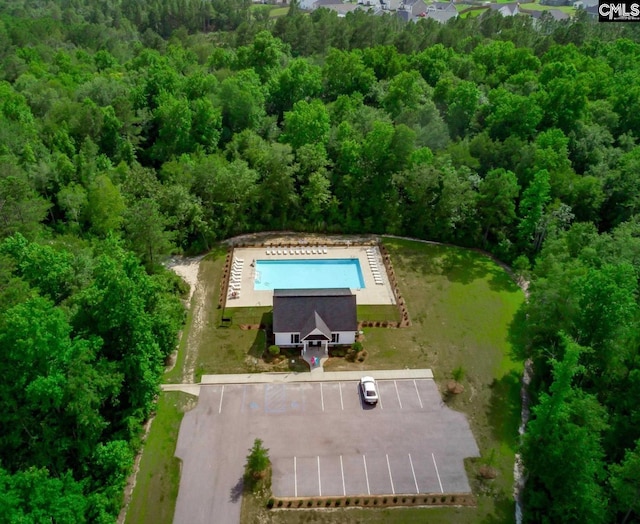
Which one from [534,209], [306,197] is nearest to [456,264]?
[534,209]

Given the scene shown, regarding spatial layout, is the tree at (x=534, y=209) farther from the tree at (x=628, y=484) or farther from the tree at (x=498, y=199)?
the tree at (x=628, y=484)

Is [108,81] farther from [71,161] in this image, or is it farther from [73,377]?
[73,377]

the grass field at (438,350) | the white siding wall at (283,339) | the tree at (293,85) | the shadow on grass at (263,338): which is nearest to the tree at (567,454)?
the grass field at (438,350)

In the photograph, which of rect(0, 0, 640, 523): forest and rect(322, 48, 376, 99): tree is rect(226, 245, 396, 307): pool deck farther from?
rect(322, 48, 376, 99): tree

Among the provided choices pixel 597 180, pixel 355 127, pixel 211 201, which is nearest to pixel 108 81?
pixel 211 201

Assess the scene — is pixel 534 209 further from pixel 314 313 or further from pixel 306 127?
pixel 306 127
